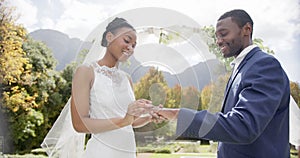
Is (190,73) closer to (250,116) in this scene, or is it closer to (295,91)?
(250,116)

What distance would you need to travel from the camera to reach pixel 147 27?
0.96 meters

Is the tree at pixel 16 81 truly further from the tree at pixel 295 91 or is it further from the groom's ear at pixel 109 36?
the groom's ear at pixel 109 36

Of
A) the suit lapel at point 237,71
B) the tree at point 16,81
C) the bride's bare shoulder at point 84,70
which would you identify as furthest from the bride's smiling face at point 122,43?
the tree at point 16,81

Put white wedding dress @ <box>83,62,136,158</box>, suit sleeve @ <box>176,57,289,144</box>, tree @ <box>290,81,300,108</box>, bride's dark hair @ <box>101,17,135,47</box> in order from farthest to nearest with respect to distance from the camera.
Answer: tree @ <box>290,81,300,108</box>
white wedding dress @ <box>83,62,136,158</box>
bride's dark hair @ <box>101,17,135,47</box>
suit sleeve @ <box>176,57,289,144</box>

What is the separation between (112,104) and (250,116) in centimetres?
45

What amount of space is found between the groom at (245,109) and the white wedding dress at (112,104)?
0.62ft

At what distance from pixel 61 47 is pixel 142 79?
2.06 meters

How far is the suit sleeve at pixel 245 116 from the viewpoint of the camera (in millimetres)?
881

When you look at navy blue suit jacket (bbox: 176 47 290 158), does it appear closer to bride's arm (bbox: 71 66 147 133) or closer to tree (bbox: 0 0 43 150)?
bride's arm (bbox: 71 66 147 133)

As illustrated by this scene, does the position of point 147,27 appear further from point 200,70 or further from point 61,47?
point 61,47

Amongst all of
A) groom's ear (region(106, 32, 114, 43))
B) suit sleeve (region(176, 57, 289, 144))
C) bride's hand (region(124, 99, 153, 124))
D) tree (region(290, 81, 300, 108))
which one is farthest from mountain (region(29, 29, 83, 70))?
suit sleeve (region(176, 57, 289, 144))

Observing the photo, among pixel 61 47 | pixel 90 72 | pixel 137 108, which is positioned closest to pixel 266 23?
pixel 61 47

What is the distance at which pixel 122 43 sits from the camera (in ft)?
3.41

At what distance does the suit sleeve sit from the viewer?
88 cm
